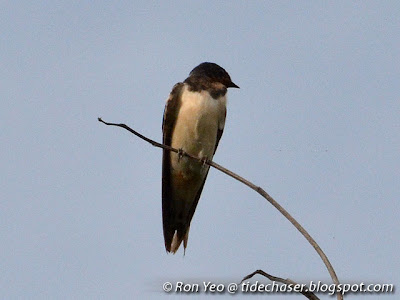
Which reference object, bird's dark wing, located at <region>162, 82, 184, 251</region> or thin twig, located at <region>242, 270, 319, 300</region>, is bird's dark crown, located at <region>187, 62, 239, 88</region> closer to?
bird's dark wing, located at <region>162, 82, 184, 251</region>

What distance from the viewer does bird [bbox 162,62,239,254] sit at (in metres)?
7.42

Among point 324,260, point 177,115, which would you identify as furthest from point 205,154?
point 324,260

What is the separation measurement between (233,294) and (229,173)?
1.73ft

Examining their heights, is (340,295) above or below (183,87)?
above

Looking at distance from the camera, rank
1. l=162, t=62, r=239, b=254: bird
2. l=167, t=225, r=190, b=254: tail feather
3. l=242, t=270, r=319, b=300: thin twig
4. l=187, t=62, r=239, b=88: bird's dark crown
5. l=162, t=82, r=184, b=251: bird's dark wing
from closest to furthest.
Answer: l=242, t=270, r=319, b=300: thin twig → l=167, t=225, r=190, b=254: tail feather → l=162, t=62, r=239, b=254: bird → l=162, t=82, r=184, b=251: bird's dark wing → l=187, t=62, r=239, b=88: bird's dark crown

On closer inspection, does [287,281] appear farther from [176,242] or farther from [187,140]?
[187,140]

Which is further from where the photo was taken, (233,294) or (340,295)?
(233,294)

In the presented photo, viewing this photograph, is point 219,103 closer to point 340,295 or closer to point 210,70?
point 210,70

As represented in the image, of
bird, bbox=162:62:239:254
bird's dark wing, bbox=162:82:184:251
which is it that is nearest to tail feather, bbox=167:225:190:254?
bird, bbox=162:62:239:254

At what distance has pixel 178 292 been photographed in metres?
3.47

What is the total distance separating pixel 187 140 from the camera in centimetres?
743

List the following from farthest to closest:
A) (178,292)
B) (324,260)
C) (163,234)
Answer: (163,234), (178,292), (324,260)

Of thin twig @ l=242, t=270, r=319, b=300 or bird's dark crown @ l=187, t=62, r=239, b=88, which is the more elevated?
thin twig @ l=242, t=270, r=319, b=300

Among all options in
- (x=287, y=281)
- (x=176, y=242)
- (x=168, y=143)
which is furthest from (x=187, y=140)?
(x=287, y=281)
